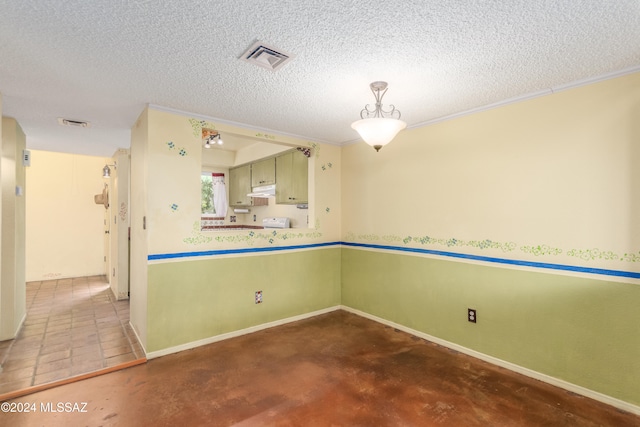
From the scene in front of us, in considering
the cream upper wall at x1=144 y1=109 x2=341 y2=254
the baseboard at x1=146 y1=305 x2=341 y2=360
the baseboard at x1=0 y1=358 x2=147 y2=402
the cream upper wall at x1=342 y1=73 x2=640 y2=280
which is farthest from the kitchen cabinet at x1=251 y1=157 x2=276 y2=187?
the baseboard at x1=0 y1=358 x2=147 y2=402

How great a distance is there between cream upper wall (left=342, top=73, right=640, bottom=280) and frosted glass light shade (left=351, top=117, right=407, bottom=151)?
1.17 metres

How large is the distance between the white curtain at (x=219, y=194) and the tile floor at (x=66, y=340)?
2.41 m

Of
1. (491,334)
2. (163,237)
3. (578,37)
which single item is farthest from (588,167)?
(163,237)

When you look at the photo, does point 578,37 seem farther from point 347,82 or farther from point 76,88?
point 76,88

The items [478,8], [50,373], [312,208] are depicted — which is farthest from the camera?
[312,208]

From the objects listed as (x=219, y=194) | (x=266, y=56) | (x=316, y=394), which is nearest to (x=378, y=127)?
(x=266, y=56)

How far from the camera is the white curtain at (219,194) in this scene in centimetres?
645

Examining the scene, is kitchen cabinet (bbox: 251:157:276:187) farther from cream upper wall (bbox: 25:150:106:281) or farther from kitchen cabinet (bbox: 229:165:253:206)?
cream upper wall (bbox: 25:150:106:281)

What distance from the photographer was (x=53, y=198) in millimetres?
5855

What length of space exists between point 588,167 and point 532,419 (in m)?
1.80

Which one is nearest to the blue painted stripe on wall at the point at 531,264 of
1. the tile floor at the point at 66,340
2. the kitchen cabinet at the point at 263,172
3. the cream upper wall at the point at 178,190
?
the cream upper wall at the point at 178,190

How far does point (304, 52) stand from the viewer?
6.19ft

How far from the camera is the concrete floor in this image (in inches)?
78.7

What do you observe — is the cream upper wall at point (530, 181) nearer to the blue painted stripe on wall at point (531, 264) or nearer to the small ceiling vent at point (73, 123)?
the blue painted stripe on wall at point (531, 264)
